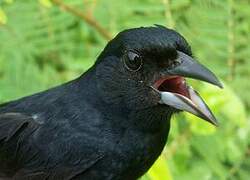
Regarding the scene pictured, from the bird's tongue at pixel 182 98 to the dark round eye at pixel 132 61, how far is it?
0.10 m

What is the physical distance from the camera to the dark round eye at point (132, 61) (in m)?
3.98

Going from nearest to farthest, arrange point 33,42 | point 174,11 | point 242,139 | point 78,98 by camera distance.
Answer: point 78,98 → point 174,11 → point 33,42 → point 242,139

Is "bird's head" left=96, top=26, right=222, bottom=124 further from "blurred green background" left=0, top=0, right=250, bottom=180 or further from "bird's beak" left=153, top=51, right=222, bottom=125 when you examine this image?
"blurred green background" left=0, top=0, right=250, bottom=180

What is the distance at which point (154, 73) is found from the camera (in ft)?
13.0

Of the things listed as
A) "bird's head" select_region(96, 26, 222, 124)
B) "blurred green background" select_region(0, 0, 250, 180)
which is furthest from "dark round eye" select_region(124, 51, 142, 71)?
"blurred green background" select_region(0, 0, 250, 180)

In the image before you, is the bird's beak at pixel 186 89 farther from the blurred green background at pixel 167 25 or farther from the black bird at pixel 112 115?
the blurred green background at pixel 167 25

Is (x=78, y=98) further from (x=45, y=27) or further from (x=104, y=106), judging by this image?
(x=45, y=27)

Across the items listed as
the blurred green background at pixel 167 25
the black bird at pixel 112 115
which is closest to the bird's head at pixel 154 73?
the black bird at pixel 112 115

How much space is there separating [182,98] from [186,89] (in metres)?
0.07

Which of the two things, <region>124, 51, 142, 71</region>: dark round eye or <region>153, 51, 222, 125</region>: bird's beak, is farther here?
<region>124, 51, 142, 71</region>: dark round eye

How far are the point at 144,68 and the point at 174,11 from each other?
38.3 inches

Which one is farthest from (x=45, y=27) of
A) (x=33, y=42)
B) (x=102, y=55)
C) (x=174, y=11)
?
(x=102, y=55)

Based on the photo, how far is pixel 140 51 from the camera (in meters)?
3.95

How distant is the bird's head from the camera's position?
3.89 metres
